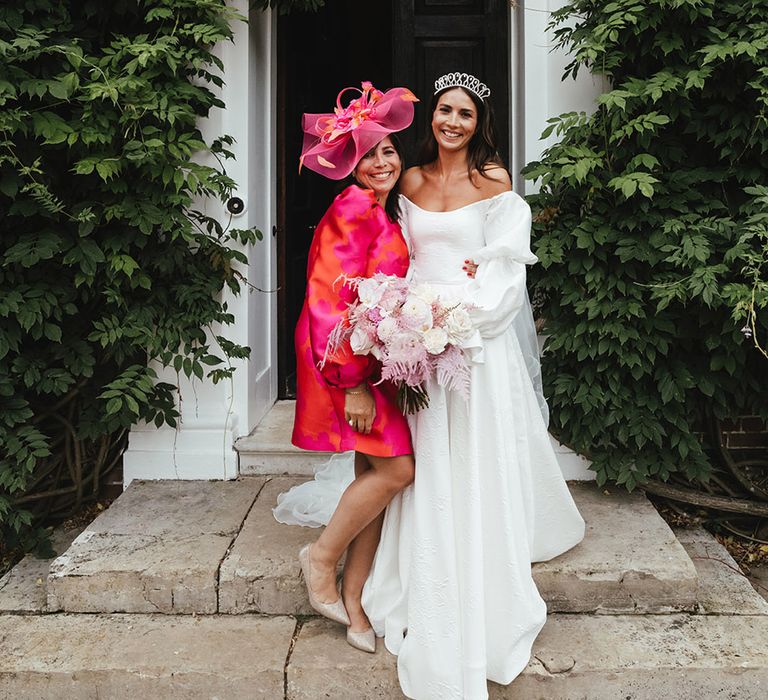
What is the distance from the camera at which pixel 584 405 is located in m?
3.69

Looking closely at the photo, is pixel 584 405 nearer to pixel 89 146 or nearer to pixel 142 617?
pixel 142 617

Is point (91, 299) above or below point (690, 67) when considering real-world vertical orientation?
below

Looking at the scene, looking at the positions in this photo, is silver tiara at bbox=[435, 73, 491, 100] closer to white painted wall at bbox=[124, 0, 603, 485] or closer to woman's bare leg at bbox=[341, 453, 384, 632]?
white painted wall at bbox=[124, 0, 603, 485]

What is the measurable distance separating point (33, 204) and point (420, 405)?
2.11 metres

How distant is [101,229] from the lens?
148 inches

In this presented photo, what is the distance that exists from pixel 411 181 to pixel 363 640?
1.72 meters

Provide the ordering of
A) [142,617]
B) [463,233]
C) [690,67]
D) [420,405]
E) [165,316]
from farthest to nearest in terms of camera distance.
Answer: [165,316] < [690,67] < [142,617] < [463,233] < [420,405]

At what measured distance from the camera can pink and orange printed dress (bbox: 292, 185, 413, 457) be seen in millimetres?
2568

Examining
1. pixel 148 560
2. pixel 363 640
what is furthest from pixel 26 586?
pixel 363 640

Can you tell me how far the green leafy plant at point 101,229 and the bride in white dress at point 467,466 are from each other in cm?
134

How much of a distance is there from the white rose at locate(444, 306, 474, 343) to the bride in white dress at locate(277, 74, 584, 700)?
14 cm

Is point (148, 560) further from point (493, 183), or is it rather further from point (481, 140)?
point (481, 140)

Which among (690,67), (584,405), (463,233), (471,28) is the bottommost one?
(584,405)

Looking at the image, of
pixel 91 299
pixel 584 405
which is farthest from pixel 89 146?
pixel 584 405
